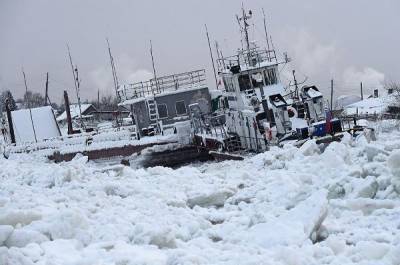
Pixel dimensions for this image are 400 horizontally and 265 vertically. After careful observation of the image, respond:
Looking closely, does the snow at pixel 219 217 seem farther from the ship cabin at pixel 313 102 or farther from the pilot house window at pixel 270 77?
the pilot house window at pixel 270 77

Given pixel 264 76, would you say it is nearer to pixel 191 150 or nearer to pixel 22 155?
pixel 191 150

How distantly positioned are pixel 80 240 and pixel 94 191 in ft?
12.1

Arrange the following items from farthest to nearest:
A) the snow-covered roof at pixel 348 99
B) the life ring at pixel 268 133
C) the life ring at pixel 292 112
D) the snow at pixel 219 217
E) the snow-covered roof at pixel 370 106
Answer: the snow-covered roof at pixel 348 99 → the snow-covered roof at pixel 370 106 → the life ring at pixel 292 112 → the life ring at pixel 268 133 → the snow at pixel 219 217

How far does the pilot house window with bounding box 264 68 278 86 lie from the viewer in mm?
26703

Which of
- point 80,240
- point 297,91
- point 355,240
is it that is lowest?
point 355,240

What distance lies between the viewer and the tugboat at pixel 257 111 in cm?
2133

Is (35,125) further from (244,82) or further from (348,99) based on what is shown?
(348,99)

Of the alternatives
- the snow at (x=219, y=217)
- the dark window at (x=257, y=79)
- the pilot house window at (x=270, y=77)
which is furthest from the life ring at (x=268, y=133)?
the snow at (x=219, y=217)

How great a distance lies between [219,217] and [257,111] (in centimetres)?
1427

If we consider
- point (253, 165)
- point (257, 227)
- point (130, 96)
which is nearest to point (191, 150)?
point (130, 96)

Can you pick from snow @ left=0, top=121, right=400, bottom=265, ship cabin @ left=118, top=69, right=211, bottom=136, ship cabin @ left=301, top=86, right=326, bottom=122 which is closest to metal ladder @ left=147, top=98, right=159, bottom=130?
ship cabin @ left=118, top=69, right=211, bottom=136

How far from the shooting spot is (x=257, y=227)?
323 inches

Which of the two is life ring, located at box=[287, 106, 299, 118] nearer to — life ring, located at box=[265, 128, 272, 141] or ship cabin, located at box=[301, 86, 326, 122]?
ship cabin, located at box=[301, 86, 326, 122]

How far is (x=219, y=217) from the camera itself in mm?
9672
